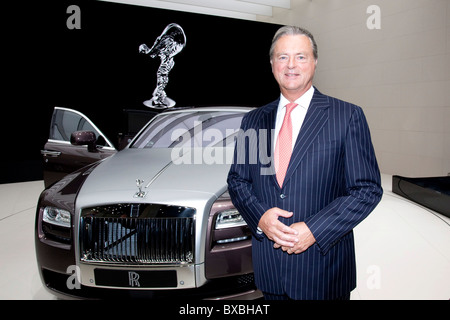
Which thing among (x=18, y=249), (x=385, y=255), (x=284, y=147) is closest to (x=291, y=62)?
(x=284, y=147)

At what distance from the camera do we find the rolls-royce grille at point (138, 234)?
5.48 feet

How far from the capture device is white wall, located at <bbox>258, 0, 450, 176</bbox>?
223 inches

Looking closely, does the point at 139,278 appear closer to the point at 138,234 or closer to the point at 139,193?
the point at 138,234

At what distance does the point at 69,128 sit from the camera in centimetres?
323

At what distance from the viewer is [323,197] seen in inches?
44.9

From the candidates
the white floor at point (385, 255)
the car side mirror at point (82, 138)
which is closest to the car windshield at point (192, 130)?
the car side mirror at point (82, 138)

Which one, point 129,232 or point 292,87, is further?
point 129,232

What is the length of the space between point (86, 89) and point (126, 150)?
14.3 ft

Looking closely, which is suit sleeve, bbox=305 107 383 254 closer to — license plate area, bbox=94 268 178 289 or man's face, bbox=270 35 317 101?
man's face, bbox=270 35 317 101

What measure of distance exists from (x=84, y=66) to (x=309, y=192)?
6258 millimetres

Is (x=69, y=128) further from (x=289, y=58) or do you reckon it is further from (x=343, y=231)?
(x=343, y=231)

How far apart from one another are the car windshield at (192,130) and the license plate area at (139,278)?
1141 millimetres
